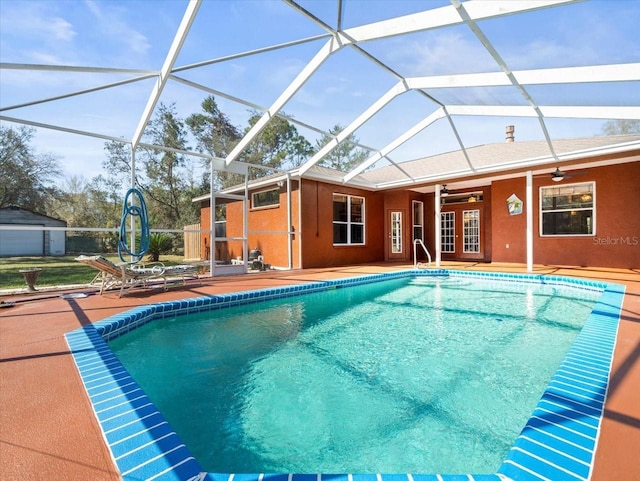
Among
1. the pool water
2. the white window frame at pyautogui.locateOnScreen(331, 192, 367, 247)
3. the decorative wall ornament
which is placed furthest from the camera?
the white window frame at pyautogui.locateOnScreen(331, 192, 367, 247)

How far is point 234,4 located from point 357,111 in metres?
3.85

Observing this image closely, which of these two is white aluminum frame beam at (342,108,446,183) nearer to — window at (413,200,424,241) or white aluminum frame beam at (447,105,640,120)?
white aluminum frame beam at (447,105,640,120)

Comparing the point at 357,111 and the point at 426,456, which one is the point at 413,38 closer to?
the point at 357,111

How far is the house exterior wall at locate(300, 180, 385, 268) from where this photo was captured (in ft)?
36.2

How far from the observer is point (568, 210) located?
1024 cm

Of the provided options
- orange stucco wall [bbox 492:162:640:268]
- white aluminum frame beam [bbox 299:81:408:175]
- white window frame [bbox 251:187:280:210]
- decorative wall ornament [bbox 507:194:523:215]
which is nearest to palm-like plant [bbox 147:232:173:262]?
white window frame [bbox 251:187:280:210]

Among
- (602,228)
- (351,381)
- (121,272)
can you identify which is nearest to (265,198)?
(121,272)

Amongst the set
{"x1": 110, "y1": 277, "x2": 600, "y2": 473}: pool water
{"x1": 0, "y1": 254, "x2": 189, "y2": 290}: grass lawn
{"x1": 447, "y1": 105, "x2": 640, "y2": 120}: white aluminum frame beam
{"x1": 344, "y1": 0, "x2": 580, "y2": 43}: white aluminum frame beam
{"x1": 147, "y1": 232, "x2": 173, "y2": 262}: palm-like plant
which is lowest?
{"x1": 110, "y1": 277, "x2": 600, "y2": 473}: pool water

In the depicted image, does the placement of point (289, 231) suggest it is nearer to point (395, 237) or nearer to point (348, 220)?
point (348, 220)

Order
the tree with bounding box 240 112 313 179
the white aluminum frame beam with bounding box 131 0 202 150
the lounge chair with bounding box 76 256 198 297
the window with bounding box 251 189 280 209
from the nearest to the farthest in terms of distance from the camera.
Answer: the white aluminum frame beam with bounding box 131 0 202 150
the lounge chair with bounding box 76 256 198 297
the window with bounding box 251 189 280 209
the tree with bounding box 240 112 313 179

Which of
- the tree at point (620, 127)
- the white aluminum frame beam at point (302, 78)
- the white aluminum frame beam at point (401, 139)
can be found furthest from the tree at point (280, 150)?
the tree at point (620, 127)

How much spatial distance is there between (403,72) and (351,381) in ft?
19.2

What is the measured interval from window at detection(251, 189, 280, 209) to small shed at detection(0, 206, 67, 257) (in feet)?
20.2

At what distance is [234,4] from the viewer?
553 centimetres
